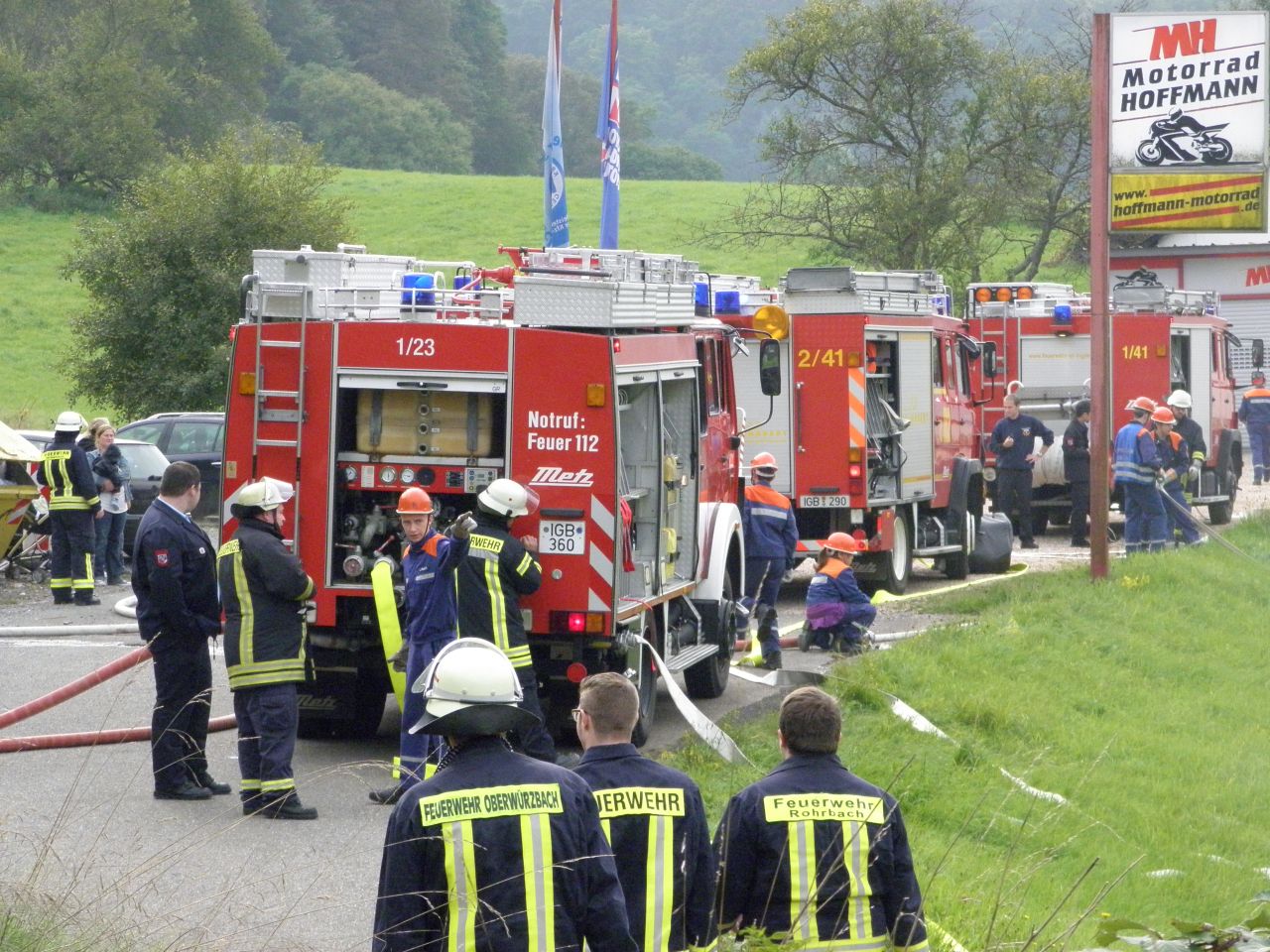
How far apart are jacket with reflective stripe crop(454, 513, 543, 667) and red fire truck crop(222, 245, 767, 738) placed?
64 cm

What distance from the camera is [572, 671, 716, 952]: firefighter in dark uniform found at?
4516mm

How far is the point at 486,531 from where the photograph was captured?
27.1ft

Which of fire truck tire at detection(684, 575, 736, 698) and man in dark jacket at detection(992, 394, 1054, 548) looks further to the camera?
man in dark jacket at detection(992, 394, 1054, 548)

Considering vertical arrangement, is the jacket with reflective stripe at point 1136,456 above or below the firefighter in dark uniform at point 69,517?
above

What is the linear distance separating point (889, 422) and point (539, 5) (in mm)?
93600

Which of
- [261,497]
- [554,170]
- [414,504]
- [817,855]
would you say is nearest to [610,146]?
[554,170]

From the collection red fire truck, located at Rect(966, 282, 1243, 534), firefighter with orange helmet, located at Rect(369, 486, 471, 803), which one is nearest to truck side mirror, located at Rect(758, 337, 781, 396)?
firefighter with orange helmet, located at Rect(369, 486, 471, 803)

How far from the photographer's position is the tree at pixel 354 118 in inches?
2842

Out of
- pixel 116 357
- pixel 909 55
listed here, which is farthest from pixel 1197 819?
pixel 909 55

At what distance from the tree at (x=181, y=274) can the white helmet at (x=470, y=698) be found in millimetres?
21683

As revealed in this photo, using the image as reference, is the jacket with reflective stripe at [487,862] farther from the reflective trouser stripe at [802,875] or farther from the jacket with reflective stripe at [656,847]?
the reflective trouser stripe at [802,875]

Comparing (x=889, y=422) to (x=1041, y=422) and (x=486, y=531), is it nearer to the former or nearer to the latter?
(x=1041, y=422)

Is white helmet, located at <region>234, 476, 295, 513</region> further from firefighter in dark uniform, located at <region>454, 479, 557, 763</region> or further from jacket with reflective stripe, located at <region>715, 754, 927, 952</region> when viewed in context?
jacket with reflective stripe, located at <region>715, 754, 927, 952</region>

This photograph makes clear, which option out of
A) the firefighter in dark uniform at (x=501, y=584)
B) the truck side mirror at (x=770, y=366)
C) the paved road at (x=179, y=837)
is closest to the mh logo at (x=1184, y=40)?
the truck side mirror at (x=770, y=366)
